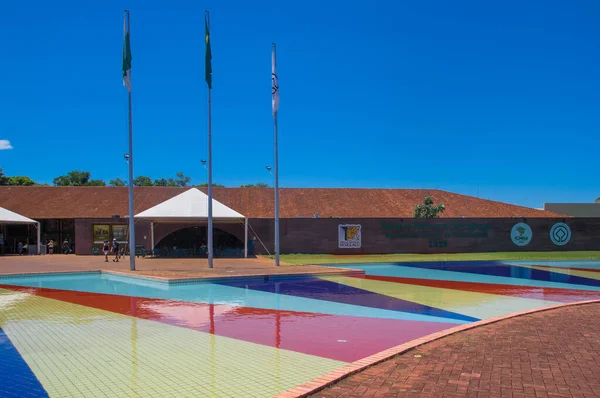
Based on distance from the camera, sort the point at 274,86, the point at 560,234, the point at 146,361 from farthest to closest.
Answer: the point at 560,234 → the point at 274,86 → the point at 146,361

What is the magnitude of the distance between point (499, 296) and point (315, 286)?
5316mm

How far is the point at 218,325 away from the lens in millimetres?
9820

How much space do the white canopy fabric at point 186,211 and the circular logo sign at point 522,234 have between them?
674 inches

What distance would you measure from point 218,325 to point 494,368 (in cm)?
525

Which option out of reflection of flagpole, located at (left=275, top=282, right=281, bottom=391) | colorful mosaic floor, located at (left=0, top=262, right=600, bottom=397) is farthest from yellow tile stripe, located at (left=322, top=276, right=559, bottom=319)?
reflection of flagpole, located at (left=275, top=282, right=281, bottom=391)

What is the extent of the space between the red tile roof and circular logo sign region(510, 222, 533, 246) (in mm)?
7035

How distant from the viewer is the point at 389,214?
3912 centimetres

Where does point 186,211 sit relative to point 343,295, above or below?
above

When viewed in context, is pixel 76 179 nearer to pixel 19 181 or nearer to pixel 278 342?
pixel 19 181

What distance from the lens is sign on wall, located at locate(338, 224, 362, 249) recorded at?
30828 millimetres

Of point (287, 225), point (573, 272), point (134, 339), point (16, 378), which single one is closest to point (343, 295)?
point (134, 339)

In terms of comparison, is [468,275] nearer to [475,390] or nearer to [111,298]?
[111,298]

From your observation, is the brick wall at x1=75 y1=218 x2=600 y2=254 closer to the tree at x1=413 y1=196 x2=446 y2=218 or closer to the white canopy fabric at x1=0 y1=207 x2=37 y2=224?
the white canopy fabric at x1=0 y1=207 x2=37 y2=224

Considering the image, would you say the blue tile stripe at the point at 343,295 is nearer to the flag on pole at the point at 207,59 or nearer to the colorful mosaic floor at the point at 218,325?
the colorful mosaic floor at the point at 218,325
